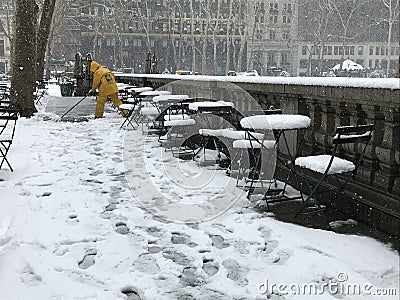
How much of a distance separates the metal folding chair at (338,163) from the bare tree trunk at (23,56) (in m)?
12.7

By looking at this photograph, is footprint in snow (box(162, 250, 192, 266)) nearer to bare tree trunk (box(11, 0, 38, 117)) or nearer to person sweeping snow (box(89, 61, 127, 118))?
person sweeping snow (box(89, 61, 127, 118))

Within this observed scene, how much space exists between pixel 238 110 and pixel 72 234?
16.2 ft

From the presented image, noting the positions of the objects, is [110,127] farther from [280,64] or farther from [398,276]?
[280,64]

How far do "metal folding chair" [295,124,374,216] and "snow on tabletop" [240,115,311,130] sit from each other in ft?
1.53

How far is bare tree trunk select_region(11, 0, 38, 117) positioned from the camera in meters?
16.5

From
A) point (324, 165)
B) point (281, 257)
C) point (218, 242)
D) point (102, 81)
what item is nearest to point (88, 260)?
point (218, 242)

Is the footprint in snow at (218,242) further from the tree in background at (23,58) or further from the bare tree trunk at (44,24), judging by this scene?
the bare tree trunk at (44,24)

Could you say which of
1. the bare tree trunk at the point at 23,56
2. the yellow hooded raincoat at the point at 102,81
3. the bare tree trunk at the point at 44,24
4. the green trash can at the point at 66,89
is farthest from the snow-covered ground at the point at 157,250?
the green trash can at the point at 66,89

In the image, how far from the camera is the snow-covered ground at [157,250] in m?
4.09

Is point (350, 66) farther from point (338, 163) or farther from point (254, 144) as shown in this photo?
point (338, 163)

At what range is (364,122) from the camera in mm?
5656

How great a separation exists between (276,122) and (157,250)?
209 centimetres

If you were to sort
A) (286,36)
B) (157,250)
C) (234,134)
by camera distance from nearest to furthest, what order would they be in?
(157,250), (234,134), (286,36)

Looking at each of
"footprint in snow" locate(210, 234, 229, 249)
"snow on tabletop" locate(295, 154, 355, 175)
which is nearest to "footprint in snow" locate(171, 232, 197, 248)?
"footprint in snow" locate(210, 234, 229, 249)
